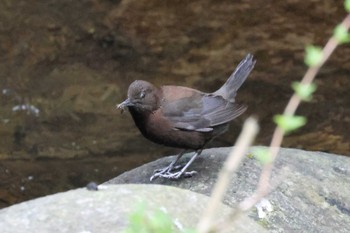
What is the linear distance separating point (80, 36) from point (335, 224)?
209cm

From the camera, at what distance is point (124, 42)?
446 centimetres

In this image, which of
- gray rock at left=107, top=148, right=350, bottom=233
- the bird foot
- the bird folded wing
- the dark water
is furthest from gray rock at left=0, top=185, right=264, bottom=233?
the dark water

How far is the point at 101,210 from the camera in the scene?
2092mm

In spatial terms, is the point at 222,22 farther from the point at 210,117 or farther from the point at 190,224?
the point at 190,224

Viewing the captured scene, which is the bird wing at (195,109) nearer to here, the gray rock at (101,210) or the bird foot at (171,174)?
the bird foot at (171,174)

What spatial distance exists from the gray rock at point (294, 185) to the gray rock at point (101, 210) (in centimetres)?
75

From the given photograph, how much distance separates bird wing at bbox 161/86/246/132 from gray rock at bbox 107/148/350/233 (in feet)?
0.63

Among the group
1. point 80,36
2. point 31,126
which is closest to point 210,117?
point 80,36

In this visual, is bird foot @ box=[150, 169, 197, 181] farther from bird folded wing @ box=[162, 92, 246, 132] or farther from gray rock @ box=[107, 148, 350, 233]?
bird folded wing @ box=[162, 92, 246, 132]

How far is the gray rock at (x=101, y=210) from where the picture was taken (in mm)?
2029

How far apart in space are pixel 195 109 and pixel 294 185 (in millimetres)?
697

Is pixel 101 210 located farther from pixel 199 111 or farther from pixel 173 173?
pixel 199 111

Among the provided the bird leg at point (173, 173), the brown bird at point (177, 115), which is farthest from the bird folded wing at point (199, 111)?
the bird leg at point (173, 173)

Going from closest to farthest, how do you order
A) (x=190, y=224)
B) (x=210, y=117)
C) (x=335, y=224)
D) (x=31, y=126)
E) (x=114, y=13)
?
1. (x=190, y=224)
2. (x=335, y=224)
3. (x=210, y=117)
4. (x=114, y=13)
5. (x=31, y=126)
